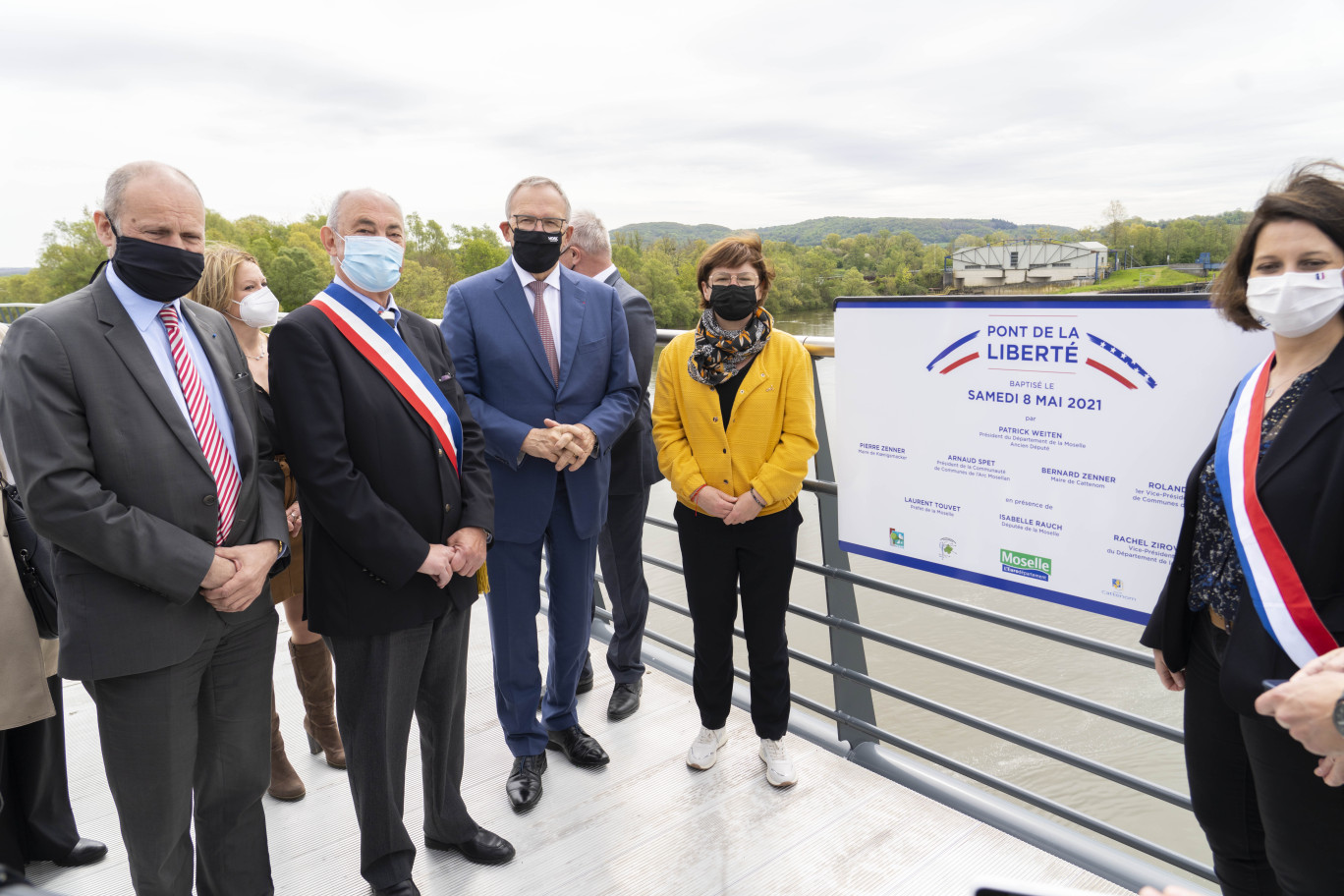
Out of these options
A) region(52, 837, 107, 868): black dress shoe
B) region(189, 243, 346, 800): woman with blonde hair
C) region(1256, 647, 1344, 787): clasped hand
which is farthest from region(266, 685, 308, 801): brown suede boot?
region(1256, 647, 1344, 787): clasped hand

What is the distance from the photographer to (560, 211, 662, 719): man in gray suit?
279cm

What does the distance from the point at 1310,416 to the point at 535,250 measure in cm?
179

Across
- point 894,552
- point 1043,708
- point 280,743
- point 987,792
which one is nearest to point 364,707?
point 280,743

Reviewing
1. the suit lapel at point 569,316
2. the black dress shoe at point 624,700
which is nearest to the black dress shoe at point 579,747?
the black dress shoe at point 624,700

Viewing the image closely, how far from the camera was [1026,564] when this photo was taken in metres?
2.04

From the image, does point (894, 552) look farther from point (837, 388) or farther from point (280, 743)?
point (280, 743)

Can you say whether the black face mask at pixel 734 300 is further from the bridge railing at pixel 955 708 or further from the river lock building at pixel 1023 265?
the river lock building at pixel 1023 265

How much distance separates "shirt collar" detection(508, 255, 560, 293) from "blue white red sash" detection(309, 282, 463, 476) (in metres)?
0.52

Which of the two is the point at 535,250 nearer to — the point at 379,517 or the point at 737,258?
the point at 737,258

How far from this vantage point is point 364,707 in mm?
1883

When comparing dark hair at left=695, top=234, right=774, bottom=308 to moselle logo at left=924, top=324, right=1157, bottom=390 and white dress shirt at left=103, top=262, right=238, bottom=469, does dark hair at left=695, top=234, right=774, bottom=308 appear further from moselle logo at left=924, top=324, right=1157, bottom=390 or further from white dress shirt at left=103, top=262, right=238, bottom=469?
white dress shirt at left=103, top=262, right=238, bottom=469

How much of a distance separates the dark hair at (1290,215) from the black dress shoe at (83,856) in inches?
114

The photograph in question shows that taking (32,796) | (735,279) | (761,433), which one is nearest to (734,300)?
(735,279)

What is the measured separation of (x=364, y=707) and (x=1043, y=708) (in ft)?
42.9
